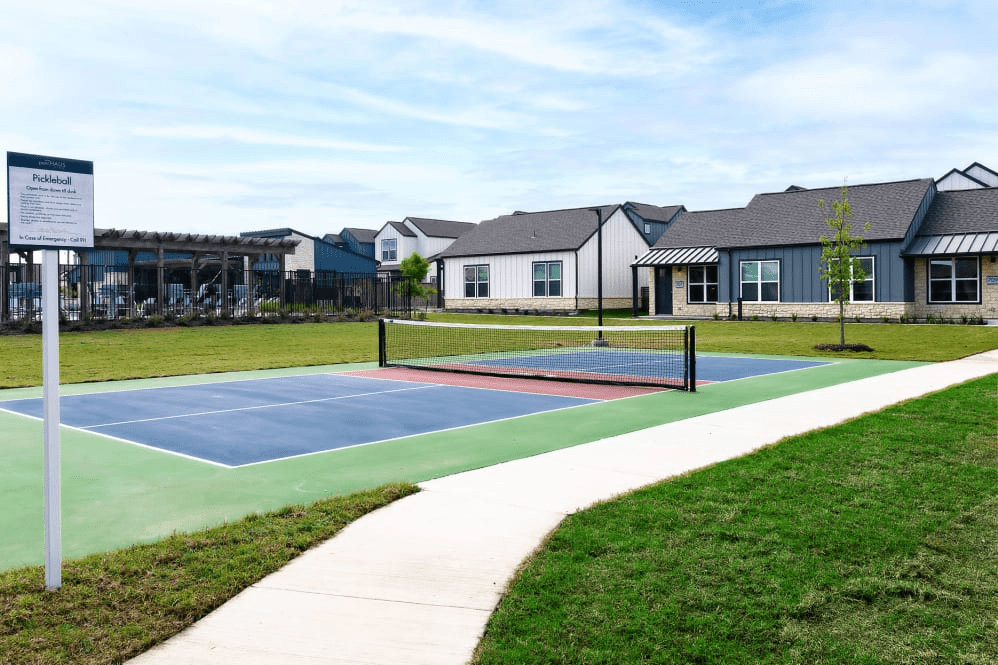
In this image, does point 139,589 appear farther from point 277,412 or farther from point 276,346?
point 276,346

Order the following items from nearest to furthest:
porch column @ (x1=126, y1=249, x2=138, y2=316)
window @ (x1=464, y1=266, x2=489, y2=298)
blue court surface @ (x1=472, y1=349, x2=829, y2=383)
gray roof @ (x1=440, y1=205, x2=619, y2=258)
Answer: blue court surface @ (x1=472, y1=349, x2=829, y2=383) < porch column @ (x1=126, y1=249, x2=138, y2=316) < gray roof @ (x1=440, y1=205, x2=619, y2=258) < window @ (x1=464, y1=266, x2=489, y2=298)

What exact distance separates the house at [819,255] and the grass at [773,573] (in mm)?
28941

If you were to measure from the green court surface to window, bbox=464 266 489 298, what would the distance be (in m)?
41.1

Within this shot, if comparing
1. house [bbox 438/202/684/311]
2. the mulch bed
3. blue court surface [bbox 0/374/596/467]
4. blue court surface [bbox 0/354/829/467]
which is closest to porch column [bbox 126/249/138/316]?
blue court surface [bbox 0/354/829/467]

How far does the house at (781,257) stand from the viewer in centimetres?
3619

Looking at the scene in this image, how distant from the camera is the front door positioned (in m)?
43.8

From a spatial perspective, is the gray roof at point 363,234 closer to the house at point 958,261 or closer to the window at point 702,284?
the window at point 702,284

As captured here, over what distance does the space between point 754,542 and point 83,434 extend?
797 cm

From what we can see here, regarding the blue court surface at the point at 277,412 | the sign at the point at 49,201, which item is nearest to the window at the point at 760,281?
the blue court surface at the point at 277,412

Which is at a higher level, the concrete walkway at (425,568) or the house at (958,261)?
the house at (958,261)

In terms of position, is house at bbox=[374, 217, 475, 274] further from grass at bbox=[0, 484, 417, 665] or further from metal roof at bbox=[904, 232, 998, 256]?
grass at bbox=[0, 484, 417, 665]

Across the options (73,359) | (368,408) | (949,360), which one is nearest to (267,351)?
(73,359)

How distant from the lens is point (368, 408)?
1227 cm

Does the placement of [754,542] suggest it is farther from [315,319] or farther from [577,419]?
[315,319]
